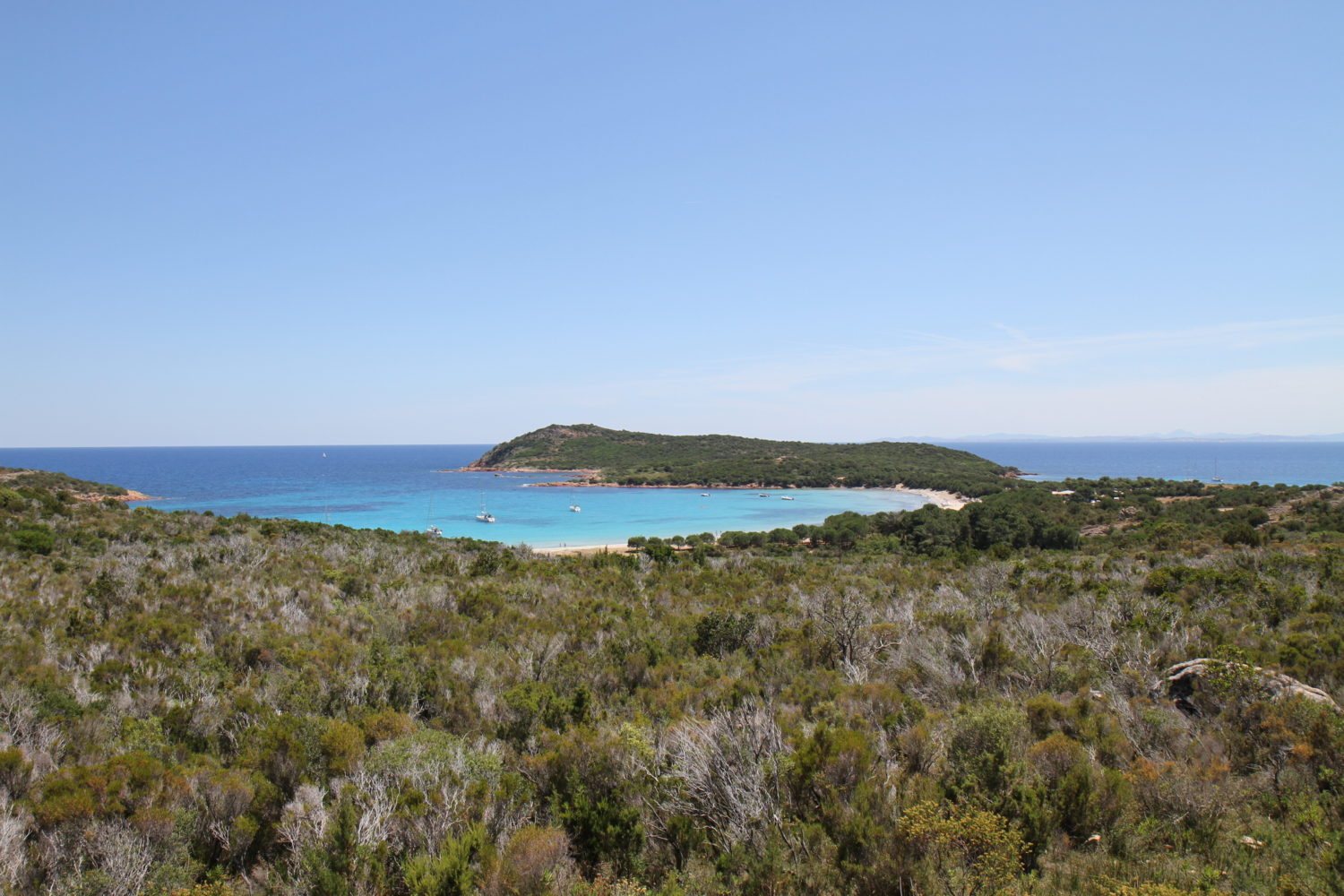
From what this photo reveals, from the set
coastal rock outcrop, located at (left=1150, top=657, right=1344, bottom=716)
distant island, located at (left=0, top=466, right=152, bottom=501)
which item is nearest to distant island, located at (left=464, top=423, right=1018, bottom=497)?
distant island, located at (left=0, top=466, right=152, bottom=501)

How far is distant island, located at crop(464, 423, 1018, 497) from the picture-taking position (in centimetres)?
8019

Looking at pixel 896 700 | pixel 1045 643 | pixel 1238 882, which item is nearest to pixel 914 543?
pixel 1045 643

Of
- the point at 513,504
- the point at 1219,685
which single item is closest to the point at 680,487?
the point at 513,504

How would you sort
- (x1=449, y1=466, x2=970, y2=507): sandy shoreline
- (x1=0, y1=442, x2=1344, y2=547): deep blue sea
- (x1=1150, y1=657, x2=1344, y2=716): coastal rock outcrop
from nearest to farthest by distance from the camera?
(x1=1150, y1=657, x2=1344, y2=716): coastal rock outcrop
(x1=0, y1=442, x2=1344, y2=547): deep blue sea
(x1=449, y1=466, x2=970, y2=507): sandy shoreline

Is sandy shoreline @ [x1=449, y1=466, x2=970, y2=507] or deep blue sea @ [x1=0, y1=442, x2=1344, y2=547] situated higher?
sandy shoreline @ [x1=449, y1=466, x2=970, y2=507]

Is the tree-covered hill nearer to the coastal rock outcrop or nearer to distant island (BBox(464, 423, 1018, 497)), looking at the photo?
distant island (BBox(464, 423, 1018, 497))

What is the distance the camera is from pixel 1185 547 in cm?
1969

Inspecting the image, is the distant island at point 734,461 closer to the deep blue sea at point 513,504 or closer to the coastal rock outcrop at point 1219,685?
the deep blue sea at point 513,504

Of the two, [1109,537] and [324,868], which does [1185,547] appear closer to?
[1109,537]

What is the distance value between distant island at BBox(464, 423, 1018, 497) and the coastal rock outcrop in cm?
6128

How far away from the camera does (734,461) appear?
93125 mm

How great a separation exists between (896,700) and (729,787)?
2.72 metres

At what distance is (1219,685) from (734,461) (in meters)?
87.0

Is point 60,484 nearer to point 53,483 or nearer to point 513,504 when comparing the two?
point 53,483
